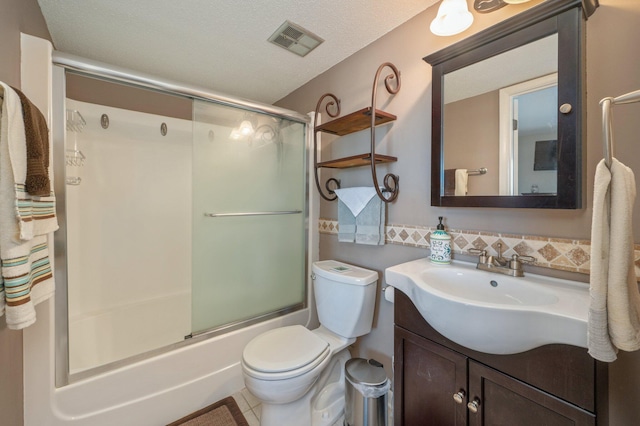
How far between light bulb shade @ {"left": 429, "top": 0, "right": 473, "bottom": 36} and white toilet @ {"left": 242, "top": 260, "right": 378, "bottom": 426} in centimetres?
122

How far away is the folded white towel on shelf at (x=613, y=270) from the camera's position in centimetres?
55

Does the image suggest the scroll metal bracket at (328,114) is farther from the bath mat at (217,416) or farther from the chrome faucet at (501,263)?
the bath mat at (217,416)

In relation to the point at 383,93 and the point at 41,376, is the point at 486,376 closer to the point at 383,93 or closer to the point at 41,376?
the point at 383,93

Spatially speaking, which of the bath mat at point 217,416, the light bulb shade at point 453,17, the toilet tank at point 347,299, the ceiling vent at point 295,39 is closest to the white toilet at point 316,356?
the toilet tank at point 347,299

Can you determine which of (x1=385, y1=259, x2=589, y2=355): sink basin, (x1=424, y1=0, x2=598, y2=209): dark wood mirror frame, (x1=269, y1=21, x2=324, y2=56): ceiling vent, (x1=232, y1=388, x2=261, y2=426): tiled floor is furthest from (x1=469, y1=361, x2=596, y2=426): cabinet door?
(x1=269, y1=21, x2=324, y2=56): ceiling vent

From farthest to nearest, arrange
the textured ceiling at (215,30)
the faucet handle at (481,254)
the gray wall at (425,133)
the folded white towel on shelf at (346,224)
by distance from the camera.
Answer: the folded white towel on shelf at (346,224), the textured ceiling at (215,30), the faucet handle at (481,254), the gray wall at (425,133)

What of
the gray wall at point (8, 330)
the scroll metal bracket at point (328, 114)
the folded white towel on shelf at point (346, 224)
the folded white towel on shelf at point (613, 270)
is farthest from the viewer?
the scroll metal bracket at point (328, 114)

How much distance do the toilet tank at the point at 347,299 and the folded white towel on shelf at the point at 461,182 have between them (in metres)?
0.62

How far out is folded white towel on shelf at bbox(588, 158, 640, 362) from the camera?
553 millimetres

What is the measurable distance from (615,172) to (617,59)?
52cm

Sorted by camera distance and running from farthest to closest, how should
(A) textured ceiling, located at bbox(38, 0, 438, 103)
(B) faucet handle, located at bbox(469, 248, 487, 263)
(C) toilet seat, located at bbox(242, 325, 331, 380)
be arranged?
(A) textured ceiling, located at bbox(38, 0, 438, 103) < (C) toilet seat, located at bbox(242, 325, 331, 380) < (B) faucet handle, located at bbox(469, 248, 487, 263)

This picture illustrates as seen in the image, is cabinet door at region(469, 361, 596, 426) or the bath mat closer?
cabinet door at region(469, 361, 596, 426)

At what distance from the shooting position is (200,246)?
1603mm

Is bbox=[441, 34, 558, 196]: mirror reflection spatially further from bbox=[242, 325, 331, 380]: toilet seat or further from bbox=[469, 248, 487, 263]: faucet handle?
bbox=[242, 325, 331, 380]: toilet seat
